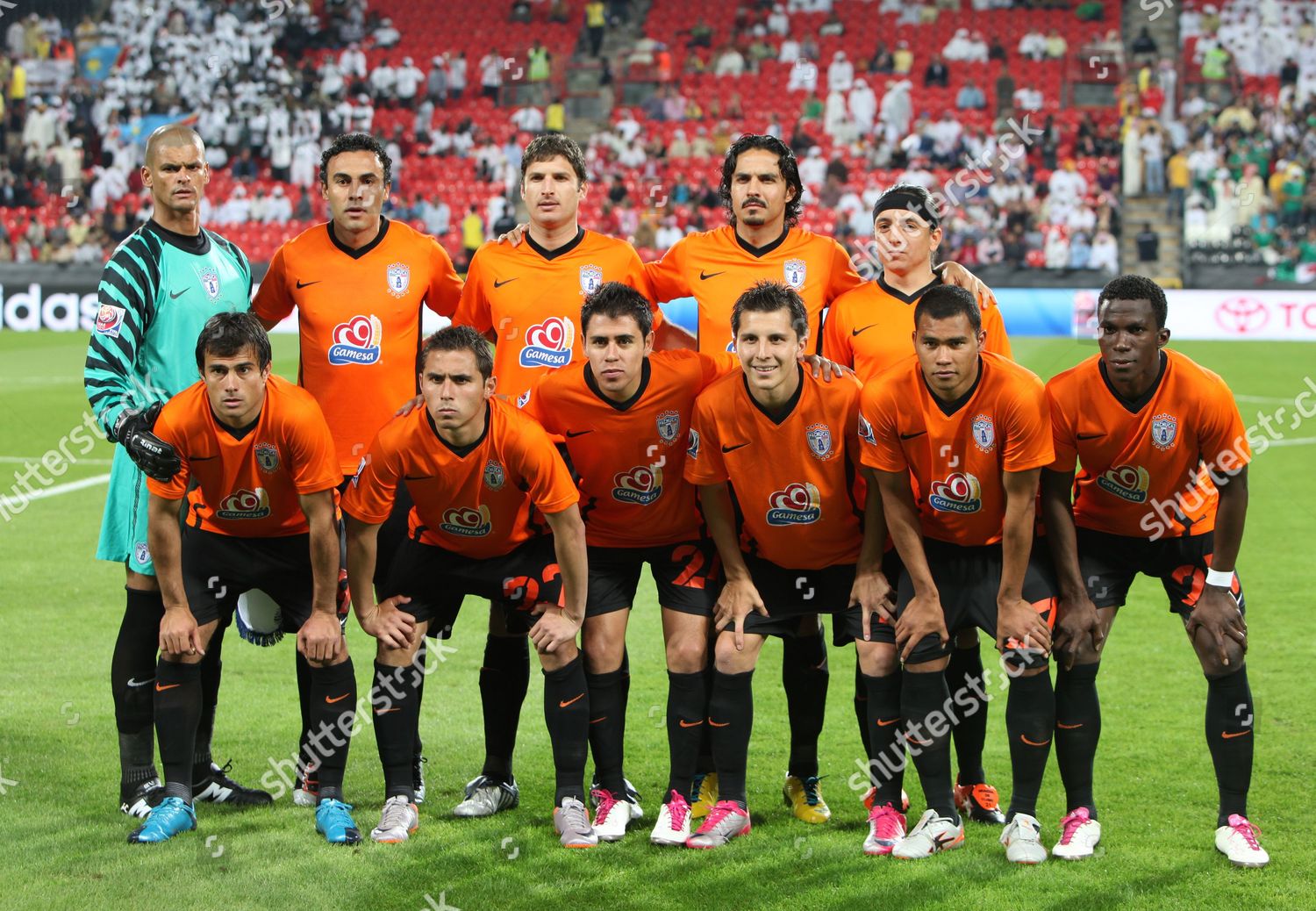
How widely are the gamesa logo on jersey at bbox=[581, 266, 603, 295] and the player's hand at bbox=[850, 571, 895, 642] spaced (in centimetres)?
150

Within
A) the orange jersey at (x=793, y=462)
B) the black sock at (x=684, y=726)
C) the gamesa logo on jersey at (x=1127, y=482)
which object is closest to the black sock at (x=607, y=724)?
the black sock at (x=684, y=726)

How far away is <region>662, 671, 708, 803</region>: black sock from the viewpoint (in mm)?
4828

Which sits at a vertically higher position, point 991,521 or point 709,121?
point 709,121

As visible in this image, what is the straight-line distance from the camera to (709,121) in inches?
1104

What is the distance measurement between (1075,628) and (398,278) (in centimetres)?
274

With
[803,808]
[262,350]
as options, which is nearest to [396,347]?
[262,350]

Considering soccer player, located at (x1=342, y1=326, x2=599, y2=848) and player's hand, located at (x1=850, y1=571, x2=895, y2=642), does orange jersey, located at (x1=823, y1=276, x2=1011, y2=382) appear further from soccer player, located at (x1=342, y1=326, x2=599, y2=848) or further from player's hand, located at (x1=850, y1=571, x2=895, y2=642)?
soccer player, located at (x1=342, y1=326, x2=599, y2=848)

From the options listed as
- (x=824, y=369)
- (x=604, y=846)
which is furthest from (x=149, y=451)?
(x=824, y=369)

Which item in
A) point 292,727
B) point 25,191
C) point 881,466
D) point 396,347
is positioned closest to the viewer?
point 881,466

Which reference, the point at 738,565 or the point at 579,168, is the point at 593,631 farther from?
the point at 579,168

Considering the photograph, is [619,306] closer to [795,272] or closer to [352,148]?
[795,272]

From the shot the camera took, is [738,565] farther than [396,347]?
No

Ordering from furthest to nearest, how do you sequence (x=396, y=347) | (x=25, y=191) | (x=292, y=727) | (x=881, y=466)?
(x=25, y=191) → (x=292, y=727) → (x=396, y=347) → (x=881, y=466)

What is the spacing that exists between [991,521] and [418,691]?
2.02 metres
